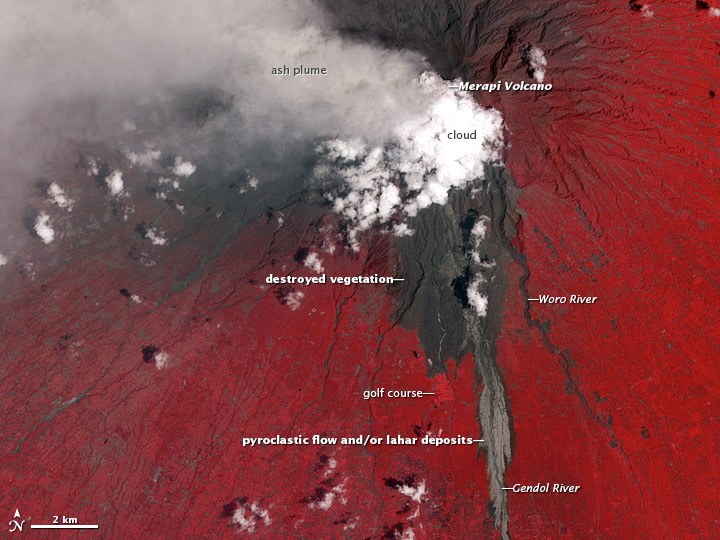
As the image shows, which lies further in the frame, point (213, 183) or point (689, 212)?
point (213, 183)

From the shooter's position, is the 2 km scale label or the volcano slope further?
the 2 km scale label

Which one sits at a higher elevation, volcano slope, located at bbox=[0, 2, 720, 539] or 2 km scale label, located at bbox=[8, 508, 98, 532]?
volcano slope, located at bbox=[0, 2, 720, 539]

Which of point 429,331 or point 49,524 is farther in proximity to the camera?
point 429,331

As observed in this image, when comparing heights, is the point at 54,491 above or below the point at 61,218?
below

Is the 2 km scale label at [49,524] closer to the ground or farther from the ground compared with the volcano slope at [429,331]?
closer to the ground

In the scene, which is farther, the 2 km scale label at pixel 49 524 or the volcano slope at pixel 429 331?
the 2 km scale label at pixel 49 524

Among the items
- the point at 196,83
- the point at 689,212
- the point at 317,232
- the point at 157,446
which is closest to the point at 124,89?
the point at 196,83

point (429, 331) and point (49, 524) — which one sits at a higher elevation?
point (429, 331)

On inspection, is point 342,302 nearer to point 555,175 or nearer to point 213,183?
point 213,183
